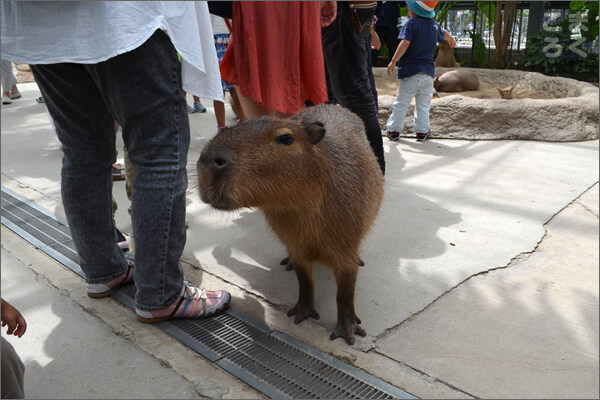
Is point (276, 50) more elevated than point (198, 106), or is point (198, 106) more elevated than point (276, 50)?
point (276, 50)

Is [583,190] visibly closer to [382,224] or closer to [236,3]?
[382,224]

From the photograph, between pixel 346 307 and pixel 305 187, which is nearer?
pixel 305 187

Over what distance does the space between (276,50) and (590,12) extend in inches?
286

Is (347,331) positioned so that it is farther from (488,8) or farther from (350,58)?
(488,8)

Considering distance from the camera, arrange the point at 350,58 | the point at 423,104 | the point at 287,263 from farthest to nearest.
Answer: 1. the point at 423,104
2. the point at 350,58
3. the point at 287,263

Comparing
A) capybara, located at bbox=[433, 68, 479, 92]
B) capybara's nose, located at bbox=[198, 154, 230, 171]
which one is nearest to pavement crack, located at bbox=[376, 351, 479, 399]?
capybara's nose, located at bbox=[198, 154, 230, 171]

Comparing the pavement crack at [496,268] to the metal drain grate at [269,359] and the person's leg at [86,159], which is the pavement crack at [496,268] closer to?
the metal drain grate at [269,359]

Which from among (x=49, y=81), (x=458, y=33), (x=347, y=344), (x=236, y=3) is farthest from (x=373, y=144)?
(x=458, y=33)

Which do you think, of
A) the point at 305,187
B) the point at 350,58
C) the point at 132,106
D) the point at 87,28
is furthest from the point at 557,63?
the point at 87,28

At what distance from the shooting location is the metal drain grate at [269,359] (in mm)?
1806

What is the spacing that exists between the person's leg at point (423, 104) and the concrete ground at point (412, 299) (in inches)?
55.0

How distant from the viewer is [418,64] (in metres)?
5.21

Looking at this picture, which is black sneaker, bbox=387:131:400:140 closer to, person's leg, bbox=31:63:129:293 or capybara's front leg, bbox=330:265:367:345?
capybara's front leg, bbox=330:265:367:345

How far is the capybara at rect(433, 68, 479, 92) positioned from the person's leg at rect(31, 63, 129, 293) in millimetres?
5802
